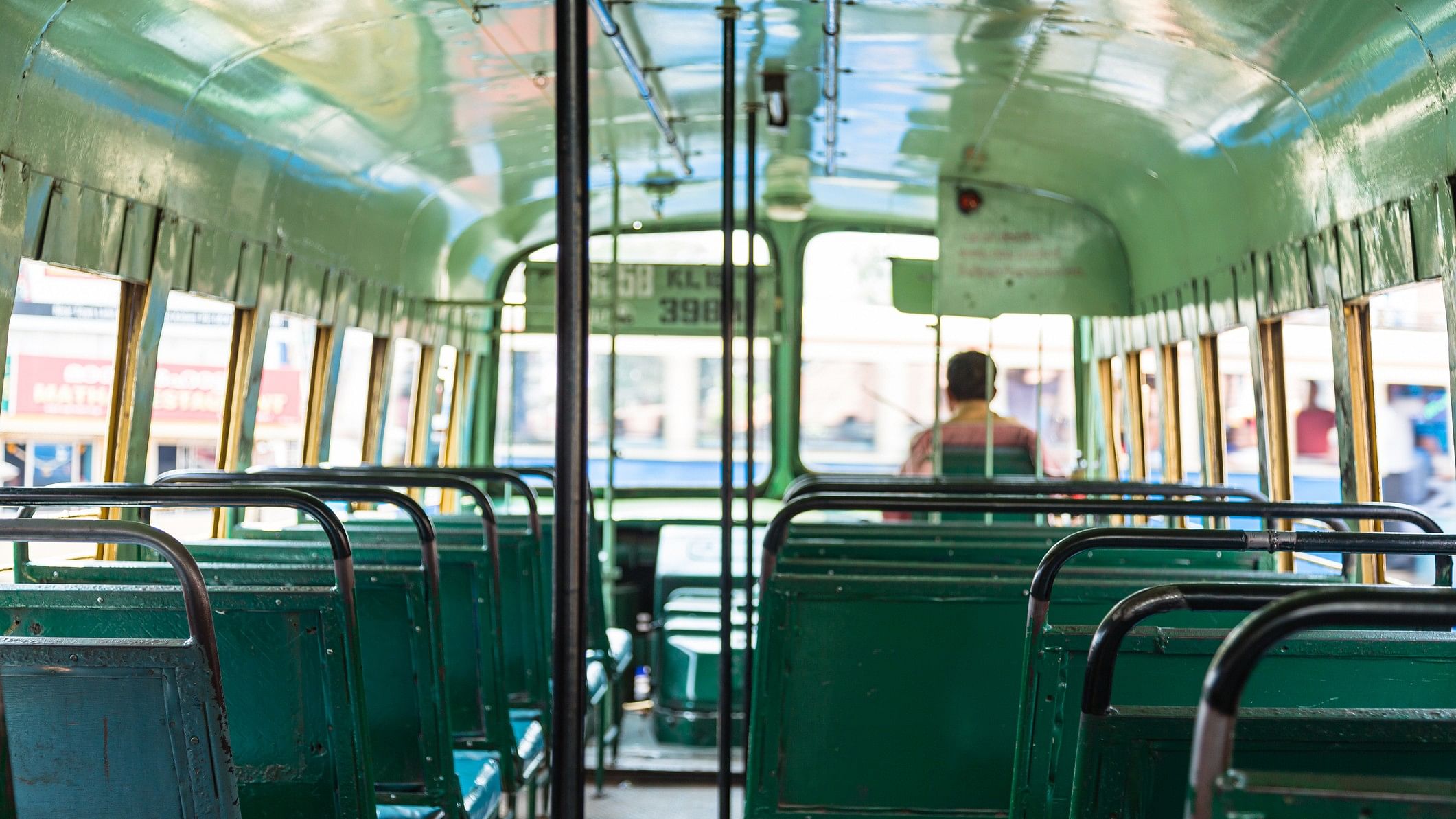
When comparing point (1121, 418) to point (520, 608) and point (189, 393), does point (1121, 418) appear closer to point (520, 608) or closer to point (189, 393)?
point (520, 608)

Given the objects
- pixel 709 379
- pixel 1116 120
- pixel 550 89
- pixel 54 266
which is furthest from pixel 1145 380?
pixel 54 266

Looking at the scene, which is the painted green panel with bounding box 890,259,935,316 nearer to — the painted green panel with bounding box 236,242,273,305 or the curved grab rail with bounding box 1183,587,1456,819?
the painted green panel with bounding box 236,242,273,305

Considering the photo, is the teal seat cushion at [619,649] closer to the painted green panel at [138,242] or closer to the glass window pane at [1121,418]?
the painted green panel at [138,242]

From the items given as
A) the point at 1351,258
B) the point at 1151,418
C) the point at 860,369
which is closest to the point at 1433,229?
the point at 1351,258

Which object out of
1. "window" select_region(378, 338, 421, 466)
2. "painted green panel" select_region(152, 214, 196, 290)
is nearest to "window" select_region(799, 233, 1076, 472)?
"window" select_region(378, 338, 421, 466)

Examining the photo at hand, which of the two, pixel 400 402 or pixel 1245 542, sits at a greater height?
pixel 400 402

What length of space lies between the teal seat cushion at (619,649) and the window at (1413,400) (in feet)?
10.6

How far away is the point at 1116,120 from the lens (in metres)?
5.87

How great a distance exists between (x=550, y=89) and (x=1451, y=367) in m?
3.77

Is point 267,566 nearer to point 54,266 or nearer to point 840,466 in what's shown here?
point 54,266

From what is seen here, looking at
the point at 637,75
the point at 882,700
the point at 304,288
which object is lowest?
the point at 882,700

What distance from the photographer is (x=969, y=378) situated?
6945mm

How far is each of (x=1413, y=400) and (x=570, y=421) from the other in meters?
2.96

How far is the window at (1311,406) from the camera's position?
466cm
